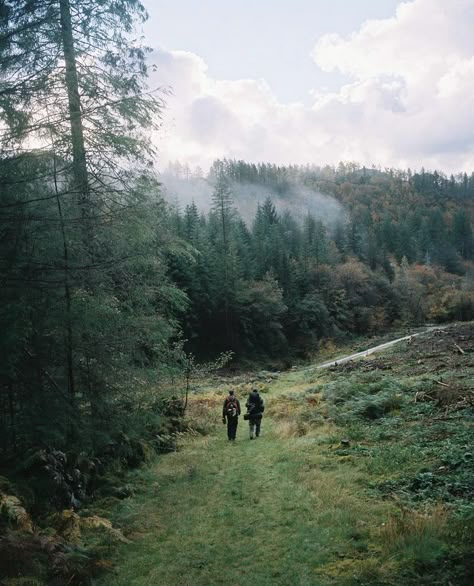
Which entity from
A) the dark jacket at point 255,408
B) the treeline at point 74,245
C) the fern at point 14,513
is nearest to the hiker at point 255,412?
the dark jacket at point 255,408

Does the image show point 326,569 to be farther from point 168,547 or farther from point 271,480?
point 271,480

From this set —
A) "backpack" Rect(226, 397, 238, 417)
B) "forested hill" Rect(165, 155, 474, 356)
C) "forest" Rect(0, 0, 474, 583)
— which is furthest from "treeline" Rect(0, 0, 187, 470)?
"backpack" Rect(226, 397, 238, 417)

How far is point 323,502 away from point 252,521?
132cm

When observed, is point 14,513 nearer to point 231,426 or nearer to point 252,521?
point 252,521

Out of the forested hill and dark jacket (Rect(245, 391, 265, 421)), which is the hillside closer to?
dark jacket (Rect(245, 391, 265, 421))

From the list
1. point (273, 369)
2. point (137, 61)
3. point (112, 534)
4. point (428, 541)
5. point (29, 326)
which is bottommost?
point (273, 369)

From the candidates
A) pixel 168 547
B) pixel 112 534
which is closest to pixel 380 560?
pixel 168 547

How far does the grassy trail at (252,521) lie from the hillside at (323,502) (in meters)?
0.02

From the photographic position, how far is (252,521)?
755cm

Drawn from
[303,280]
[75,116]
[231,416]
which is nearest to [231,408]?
[231,416]

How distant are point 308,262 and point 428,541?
65048mm

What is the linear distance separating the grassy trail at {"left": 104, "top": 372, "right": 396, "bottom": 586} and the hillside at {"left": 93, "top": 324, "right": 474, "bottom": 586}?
24 millimetres

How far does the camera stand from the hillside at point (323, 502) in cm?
555

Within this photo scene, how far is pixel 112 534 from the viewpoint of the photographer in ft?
23.3
